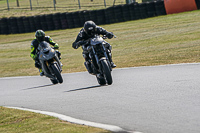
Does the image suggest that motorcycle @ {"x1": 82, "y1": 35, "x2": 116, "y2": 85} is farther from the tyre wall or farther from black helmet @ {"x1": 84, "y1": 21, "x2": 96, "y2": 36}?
the tyre wall

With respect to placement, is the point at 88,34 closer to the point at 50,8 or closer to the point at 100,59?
the point at 100,59

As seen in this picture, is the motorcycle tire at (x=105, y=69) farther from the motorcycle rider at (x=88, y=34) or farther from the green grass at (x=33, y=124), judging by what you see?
the green grass at (x=33, y=124)

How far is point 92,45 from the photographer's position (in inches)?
390

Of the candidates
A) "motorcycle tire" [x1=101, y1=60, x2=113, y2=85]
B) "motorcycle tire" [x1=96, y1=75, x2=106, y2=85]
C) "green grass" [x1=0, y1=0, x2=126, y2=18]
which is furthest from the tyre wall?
"motorcycle tire" [x1=101, y1=60, x2=113, y2=85]

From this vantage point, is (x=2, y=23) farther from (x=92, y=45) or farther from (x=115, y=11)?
(x=92, y=45)

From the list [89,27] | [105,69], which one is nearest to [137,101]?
[105,69]

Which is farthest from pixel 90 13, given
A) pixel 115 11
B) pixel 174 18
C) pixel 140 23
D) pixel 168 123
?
pixel 168 123

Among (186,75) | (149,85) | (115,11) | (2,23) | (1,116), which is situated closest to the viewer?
(1,116)

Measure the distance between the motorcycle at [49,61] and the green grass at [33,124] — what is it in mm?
4155

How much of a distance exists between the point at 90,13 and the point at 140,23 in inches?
166

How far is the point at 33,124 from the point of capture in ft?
20.8

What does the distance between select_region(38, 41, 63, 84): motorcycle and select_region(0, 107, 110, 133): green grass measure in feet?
13.6

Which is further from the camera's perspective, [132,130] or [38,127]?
[38,127]

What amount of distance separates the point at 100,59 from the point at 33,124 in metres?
3.53
